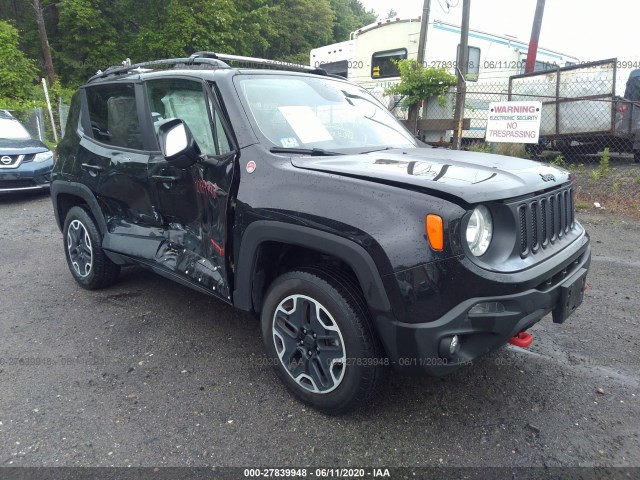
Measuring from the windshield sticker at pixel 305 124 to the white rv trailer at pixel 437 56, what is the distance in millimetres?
9088

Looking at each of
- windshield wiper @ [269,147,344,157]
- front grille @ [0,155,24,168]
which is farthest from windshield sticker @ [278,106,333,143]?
front grille @ [0,155,24,168]

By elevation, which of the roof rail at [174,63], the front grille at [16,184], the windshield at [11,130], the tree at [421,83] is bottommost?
the front grille at [16,184]

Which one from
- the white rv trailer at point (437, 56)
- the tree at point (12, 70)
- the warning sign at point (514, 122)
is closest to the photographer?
the warning sign at point (514, 122)

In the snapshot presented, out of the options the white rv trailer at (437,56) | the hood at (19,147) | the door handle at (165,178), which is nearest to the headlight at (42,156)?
the hood at (19,147)

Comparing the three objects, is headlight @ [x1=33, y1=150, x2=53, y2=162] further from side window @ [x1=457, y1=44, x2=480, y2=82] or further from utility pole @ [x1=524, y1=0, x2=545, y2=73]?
utility pole @ [x1=524, y1=0, x2=545, y2=73]

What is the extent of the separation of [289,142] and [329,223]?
2.58 feet

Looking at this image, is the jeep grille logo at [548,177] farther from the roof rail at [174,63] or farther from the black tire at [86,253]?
the black tire at [86,253]

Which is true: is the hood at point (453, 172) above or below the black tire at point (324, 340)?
above

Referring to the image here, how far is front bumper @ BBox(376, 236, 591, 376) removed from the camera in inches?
82.4

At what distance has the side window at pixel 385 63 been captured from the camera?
42.0ft

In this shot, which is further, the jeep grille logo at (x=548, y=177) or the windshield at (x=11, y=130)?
the windshield at (x=11, y=130)

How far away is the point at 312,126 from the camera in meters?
3.04

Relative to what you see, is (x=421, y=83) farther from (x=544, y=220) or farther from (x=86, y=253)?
(x=544, y=220)

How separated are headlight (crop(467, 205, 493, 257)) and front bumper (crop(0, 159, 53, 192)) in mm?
9022
